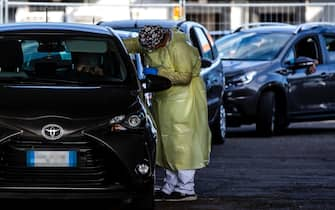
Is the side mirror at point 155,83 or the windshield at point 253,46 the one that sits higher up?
the side mirror at point 155,83

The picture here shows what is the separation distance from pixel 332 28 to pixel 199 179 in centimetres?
750

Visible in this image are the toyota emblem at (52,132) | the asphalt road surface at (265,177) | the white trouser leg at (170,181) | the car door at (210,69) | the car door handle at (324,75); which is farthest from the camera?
the car door handle at (324,75)

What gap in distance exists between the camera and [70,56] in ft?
30.5

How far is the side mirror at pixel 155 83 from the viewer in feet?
29.8

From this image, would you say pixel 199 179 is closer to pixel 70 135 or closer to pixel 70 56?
pixel 70 56

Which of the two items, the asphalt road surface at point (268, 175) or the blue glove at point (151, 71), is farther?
the blue glove at point (151, 71)

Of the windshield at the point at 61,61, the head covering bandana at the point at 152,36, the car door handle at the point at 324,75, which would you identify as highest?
the head covering bandana at the point at 152,36

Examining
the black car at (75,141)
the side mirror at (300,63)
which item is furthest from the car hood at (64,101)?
the side mirror at (300,63)

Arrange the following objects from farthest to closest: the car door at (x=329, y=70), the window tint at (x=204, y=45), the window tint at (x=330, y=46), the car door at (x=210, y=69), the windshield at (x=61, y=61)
Result: the window tint at (x=330, y=46)
the car door at (x=329, y=70)
the window tint at (x=204, y=45)
the car door at (x=210, y=69)
the windshield at (x=61, y=61)

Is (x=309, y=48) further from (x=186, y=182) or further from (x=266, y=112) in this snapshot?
(x=186, y=182)

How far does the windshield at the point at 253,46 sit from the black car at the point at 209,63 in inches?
71.9

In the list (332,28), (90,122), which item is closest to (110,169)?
(90,122)

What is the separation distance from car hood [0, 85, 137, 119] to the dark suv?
737cm

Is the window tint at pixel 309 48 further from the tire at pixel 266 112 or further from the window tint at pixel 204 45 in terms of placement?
the window tint at pixel 204 45
